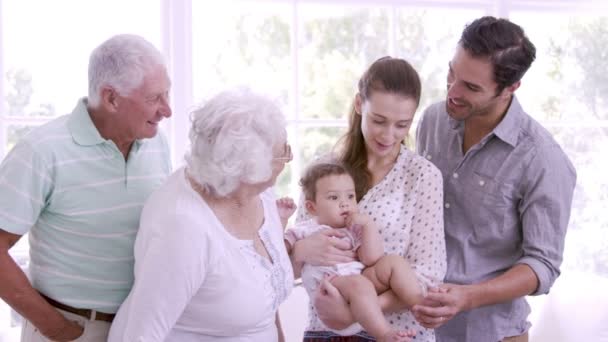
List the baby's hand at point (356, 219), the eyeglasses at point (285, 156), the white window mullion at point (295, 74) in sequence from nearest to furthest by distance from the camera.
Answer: the eyeglasses at point (285, 156), the baby's hand at point (356, 219), the white window mullion at point (295, 74)

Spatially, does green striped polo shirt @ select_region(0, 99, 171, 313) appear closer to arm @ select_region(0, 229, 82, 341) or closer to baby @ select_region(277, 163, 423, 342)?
arm @ select_region(0, 229, 82, 341)

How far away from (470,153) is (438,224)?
359 millimetres

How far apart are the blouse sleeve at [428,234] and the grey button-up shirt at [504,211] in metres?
0.23

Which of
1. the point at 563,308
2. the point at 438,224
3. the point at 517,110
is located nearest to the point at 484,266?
the point at 438,224

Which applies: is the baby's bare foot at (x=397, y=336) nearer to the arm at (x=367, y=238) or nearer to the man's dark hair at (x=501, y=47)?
the arm at (x=367, y=238)

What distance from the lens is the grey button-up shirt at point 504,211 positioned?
240cm

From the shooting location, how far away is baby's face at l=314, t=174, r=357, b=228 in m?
2.36

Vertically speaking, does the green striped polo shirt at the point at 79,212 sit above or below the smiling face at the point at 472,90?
below

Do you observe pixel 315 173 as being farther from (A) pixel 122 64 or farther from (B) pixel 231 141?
(A) pixel 122 64

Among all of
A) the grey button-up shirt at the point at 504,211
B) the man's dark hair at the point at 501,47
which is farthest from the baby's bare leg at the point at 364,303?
the man's dark hair at the point at 501,47

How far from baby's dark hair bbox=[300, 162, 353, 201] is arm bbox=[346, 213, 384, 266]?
16cm

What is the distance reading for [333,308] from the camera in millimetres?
2229

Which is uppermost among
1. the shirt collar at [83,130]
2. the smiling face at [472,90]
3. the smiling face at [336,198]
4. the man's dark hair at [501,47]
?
the man's dark hair at [501,47]

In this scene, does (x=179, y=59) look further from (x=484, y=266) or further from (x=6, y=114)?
(x=484, y=266)
